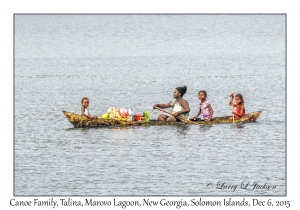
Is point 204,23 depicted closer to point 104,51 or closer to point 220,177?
point 104,51

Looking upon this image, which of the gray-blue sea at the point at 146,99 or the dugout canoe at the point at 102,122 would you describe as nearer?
the gray-blue sea at the point at 146,99

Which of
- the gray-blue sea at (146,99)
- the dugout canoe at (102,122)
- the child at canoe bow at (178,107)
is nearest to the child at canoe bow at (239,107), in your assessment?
the dugout canoe at (102,122)

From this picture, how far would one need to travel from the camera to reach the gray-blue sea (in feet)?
50.1

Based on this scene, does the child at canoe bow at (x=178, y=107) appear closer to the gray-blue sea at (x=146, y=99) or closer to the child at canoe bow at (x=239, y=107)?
the gray-blue sea at (x=146, y=99)

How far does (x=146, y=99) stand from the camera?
22250 mm

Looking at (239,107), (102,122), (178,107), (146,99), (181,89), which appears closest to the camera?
(102,122)

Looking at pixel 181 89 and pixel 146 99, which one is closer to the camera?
pixel 181 89

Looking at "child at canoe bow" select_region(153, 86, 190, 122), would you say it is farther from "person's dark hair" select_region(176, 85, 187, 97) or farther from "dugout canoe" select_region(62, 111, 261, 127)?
"dugout canoe" select_region(62, 111, 261, 127)

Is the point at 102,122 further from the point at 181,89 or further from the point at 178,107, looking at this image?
the point at 181,89

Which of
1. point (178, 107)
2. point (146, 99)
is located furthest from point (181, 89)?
point (146, 99)

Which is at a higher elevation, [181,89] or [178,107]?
[181,89]

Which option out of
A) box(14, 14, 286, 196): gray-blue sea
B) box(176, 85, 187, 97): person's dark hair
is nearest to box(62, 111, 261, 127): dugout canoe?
box(14, 14, 286, 196): gray-blue sea

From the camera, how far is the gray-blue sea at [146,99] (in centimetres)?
1528

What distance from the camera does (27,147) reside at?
17.4 meters
